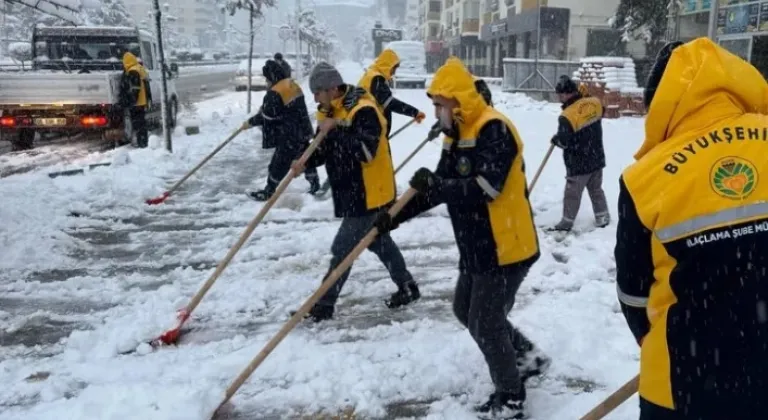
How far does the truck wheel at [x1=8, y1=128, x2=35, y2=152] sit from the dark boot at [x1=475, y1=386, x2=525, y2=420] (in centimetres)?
1202

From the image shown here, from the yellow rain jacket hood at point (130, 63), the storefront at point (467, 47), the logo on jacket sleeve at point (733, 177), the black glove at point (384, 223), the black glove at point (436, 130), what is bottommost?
the black glove at point (384, 223)

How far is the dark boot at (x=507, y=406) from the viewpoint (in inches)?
127

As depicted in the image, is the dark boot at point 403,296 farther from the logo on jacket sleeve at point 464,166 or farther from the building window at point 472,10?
the building window at point 472,10

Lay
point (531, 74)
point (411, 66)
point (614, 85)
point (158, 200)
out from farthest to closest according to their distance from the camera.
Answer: point (411, 66) < point (531, 74) < point (614, 85) < point (158, 200)

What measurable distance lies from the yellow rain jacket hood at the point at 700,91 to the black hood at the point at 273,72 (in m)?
6.68

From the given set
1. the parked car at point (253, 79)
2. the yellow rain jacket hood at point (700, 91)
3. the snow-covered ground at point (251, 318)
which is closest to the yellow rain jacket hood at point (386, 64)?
the snow-covered ground at point (251, 318)

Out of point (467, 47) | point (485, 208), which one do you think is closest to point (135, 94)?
point (485, 208)

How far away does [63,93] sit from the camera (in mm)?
11398

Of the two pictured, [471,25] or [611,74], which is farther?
[471,25]

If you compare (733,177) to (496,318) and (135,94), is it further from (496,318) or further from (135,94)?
(135,94)

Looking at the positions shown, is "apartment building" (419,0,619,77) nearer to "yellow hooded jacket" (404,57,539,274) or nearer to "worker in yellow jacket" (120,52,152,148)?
"worker in yellow jacket" (120,52,152,148)

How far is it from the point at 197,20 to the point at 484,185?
449 feet

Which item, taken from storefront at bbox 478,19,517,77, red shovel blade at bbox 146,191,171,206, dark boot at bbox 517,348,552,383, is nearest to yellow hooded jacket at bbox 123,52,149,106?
red shovel blade at bbox 146,191,171,206

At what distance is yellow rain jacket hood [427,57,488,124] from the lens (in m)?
3.06
